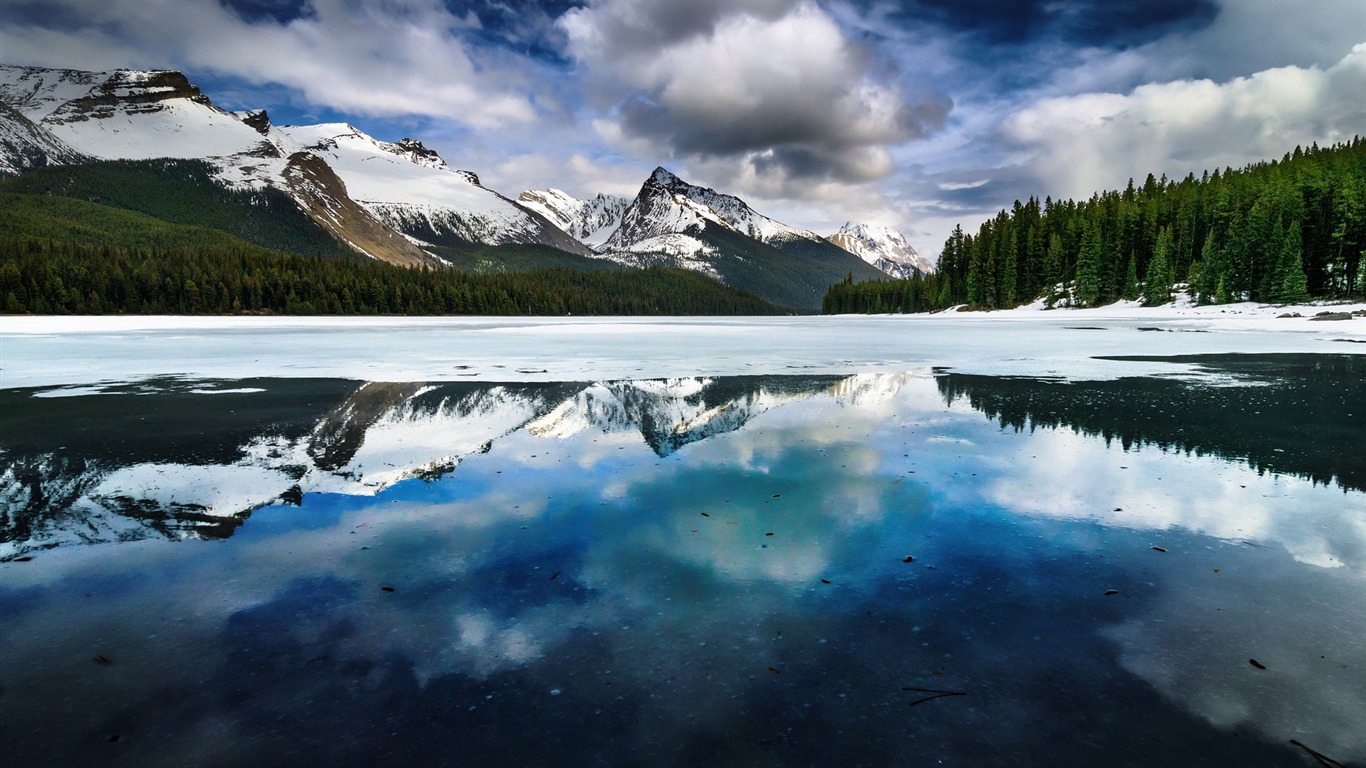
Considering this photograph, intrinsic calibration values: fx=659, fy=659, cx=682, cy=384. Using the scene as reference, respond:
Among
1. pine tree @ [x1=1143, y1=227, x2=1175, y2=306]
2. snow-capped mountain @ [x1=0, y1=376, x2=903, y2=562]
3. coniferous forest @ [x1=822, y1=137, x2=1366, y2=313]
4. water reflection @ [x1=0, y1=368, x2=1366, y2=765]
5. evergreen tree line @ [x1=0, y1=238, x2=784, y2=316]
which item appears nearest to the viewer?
water reflection @ [x1=0, y1=368, x2=1366, y2=765]

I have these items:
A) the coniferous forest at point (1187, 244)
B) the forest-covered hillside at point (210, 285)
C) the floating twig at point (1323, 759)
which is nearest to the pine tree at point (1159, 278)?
the coniferous forest at point (1187, 244)

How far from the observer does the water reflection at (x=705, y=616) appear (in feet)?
11.7

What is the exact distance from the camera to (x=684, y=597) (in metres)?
5.34

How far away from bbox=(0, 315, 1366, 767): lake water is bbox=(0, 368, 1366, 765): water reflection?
3cm

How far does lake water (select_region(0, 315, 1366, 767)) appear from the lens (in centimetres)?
360

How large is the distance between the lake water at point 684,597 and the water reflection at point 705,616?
0.03 meters

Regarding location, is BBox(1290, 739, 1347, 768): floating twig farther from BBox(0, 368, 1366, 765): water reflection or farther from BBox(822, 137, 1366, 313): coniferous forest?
BBox(822, 137, 1366, 313): coniferous forest

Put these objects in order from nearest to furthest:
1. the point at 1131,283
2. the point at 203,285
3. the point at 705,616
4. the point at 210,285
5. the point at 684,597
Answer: the point at 705,616, the point at 684,597, the point at 1131,283, the point at 203,285, the point at 210,285

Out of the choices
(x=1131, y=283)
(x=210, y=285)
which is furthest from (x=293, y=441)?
(x=210, y=285)

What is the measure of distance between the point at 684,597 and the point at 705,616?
38cm

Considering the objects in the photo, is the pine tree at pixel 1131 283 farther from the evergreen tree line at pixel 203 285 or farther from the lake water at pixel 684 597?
the evergreen tree line at pixel 203 285

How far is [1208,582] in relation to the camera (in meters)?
5.51

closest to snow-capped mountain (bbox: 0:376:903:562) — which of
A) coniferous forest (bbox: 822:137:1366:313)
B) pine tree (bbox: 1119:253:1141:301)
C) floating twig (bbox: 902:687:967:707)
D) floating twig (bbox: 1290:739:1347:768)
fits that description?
floating twig (bbox: 902:687:967:707)

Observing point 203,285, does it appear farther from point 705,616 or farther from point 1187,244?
point 1187,244
